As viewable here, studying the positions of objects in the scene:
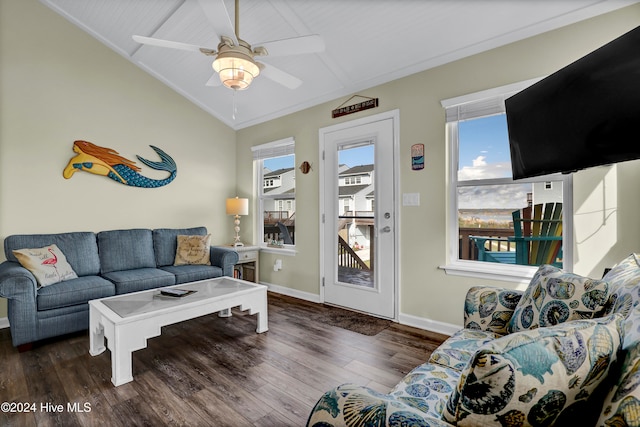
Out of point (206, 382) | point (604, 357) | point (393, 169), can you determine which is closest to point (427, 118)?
point (393, 169)

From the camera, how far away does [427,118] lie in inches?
117

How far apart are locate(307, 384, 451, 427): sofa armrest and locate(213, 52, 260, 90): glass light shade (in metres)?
1.97

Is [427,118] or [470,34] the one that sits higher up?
[470,34]

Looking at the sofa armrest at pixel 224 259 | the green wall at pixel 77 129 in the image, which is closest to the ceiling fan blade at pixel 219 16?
the sofa armrest at pixel 224 259

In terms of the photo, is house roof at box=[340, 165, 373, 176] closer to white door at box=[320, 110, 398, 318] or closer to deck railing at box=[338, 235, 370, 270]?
white door at box=[320, 110, 398, 318]

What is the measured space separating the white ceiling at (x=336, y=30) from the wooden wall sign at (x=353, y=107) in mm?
141

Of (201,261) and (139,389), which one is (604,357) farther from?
(201,261)

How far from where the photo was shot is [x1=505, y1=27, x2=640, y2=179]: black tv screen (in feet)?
3.68

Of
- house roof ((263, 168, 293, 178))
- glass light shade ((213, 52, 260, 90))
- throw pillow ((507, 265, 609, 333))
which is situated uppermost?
glass light shade ((213, 52, 260, 90))

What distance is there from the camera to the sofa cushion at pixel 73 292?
103 inches

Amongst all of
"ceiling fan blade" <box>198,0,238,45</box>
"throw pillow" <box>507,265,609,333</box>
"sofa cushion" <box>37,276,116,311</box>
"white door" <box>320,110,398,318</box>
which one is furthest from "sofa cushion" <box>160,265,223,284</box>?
"throw pillow" <box>507,265,609,333</box>

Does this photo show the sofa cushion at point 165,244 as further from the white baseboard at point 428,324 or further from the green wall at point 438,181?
the white baseboard at point 428,324

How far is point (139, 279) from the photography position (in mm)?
3150

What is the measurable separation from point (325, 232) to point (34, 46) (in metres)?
3.54
